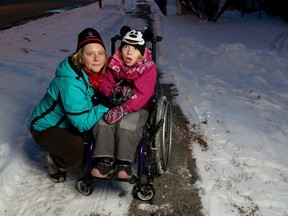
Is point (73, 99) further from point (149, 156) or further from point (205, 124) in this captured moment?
point (205, 124)

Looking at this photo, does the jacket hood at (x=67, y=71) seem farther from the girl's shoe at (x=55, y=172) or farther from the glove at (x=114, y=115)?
the girl's shoe at (x=55, y=172)

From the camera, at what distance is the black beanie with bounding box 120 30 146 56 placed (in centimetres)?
328

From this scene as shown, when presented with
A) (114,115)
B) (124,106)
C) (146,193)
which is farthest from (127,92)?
(146,193)

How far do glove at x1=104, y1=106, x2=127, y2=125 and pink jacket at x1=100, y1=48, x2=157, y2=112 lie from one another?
0.38 feet

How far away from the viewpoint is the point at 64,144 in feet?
10.1

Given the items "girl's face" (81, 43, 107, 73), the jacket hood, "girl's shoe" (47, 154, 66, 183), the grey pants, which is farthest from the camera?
"girl's shoe" (47, 154, 66, 183)

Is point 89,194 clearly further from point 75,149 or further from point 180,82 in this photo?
point 180,82

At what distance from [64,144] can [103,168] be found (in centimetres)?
46

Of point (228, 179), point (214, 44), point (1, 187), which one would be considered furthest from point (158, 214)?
point (214, 44)

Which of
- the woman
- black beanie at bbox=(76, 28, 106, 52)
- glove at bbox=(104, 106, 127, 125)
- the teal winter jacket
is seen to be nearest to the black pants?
the woman

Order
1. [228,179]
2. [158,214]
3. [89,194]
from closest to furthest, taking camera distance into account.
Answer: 1. [158,214]
2. [89,194]
3. [228,179]

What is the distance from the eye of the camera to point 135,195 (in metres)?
3.29

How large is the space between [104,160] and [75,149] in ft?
1.07

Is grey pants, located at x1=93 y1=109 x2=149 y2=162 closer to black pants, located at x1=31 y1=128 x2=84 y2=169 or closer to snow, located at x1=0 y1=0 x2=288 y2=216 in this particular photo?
black pants, located at x1=31 y1=128 x2=84 y2=169
